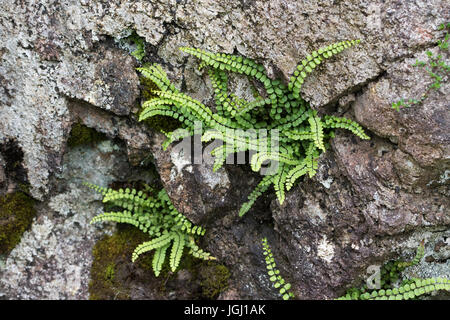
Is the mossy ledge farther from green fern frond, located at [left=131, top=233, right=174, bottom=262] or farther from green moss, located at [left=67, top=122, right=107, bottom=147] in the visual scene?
green moss, located at [left=67, top=122, right=107, bottom=147]

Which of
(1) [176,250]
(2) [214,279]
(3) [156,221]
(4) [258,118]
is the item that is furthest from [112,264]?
(4) [258,118]

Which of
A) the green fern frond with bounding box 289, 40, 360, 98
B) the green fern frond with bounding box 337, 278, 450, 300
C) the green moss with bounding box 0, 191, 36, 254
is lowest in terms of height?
the green fern frond with bounding box 337, 278, 450, 300

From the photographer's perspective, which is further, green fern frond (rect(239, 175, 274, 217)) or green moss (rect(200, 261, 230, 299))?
green moss (rect(200, 261, 230, 299))

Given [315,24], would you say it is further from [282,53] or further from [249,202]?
[249,202]

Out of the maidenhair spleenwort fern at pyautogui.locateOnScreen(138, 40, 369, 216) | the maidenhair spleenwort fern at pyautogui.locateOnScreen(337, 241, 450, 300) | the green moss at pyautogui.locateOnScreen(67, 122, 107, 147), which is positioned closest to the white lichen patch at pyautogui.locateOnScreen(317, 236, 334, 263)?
the maidenhair spleenwort fern at pyautogui.locateOnScreen(337, 241, 450, 300)

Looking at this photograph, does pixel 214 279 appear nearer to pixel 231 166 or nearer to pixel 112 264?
pixel 112 264

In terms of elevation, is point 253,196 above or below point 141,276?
above
